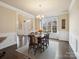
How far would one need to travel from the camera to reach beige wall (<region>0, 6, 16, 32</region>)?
5603 millimetres

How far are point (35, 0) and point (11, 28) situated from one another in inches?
108

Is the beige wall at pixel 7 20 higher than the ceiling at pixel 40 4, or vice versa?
the ceiling at pixel 40 4

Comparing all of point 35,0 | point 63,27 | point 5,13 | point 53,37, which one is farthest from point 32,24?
point 35,0

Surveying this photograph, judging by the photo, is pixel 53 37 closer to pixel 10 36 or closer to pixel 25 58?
pixel 10 36

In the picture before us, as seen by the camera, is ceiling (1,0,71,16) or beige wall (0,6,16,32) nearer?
ceiling (1,0,71,16)

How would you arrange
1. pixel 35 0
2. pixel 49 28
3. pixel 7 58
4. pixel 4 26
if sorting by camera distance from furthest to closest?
1. pixel 49 28
2. pixel 4 26
3. pixel 35 0
4. pixel 7 58

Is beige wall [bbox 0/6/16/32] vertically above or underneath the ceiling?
underneath

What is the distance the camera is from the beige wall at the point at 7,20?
560 centimetres

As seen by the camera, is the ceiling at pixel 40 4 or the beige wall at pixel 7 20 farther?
the beige wall at pixel 7 20

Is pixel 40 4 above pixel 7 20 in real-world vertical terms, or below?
above

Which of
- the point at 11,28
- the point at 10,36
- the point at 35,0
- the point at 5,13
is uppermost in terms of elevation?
the point at 35,0

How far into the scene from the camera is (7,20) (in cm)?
612

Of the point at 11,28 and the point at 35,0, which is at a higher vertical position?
the point at 35,0

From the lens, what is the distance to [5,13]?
594 centimetres
